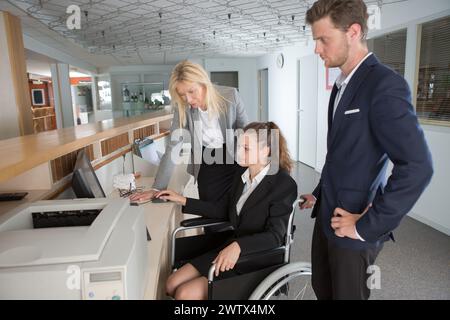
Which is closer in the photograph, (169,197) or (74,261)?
(74,261)

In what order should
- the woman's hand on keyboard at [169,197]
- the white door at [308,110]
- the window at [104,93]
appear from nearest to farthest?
the woman's hand on keyboard at [169,197] → the white door at [308,110] → the window at [104,93]

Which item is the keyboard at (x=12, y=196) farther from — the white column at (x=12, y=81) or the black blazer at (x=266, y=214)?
the white column at (x=12, y=81)

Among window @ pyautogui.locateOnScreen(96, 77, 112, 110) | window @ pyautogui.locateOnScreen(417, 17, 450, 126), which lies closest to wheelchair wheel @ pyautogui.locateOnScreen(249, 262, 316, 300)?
window @ pyautogui.locateOnScreen(417, 17, 450, 126)

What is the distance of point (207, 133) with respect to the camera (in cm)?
222

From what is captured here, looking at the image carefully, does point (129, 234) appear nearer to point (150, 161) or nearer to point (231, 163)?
point (231, 163)

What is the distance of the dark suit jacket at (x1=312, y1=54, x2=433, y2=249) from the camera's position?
3.18 ft

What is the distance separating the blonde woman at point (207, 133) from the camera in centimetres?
209

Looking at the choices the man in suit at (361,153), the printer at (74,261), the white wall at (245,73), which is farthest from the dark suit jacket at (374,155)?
the white wall at (245,73)

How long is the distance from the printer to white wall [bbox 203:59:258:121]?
341 inches

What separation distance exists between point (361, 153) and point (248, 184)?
2.40 feet

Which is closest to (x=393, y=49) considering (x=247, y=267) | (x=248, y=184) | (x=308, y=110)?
(x=308, y=110)

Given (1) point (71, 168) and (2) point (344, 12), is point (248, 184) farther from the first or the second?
(1) point (71, 168)

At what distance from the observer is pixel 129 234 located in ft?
3.32

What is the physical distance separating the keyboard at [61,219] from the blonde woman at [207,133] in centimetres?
81
